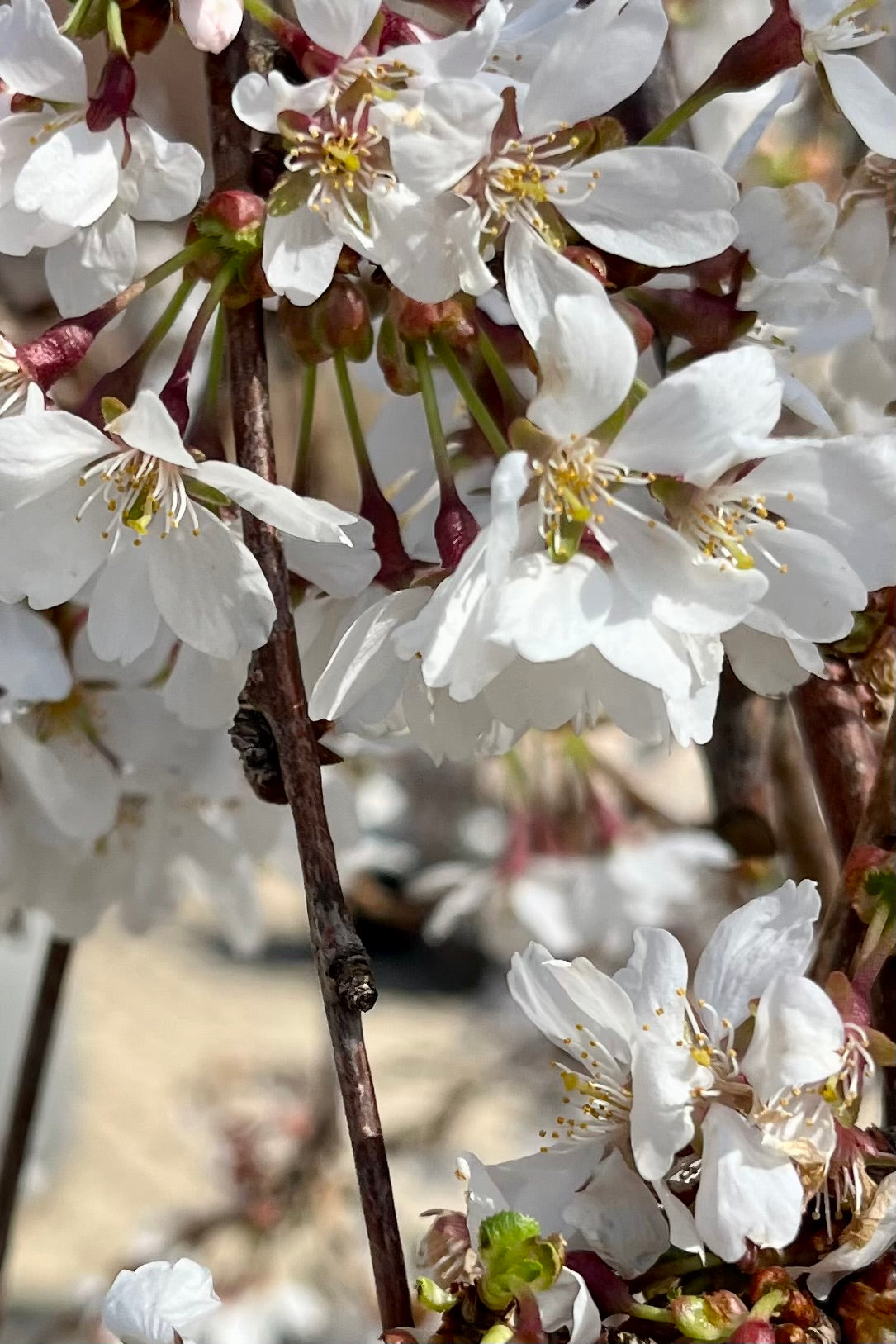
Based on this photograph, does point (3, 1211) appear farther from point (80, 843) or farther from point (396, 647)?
point (396, 647)

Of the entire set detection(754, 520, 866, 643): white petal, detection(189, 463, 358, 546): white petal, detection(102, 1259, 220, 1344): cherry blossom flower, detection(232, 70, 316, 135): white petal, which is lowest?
detection(102, 1259, 220, 1344): cherry blossom flower

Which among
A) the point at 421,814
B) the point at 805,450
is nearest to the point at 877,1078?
the point at 805,450

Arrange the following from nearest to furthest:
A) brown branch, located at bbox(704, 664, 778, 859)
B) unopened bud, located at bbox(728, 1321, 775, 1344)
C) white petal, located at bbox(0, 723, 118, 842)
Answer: unopened bud, located at bbox(728, 1321, 775, 1344) < white petal, located at bbox(0, 723, 118, 842) < brown branch, located at bbox(704, 664, 778, 859)

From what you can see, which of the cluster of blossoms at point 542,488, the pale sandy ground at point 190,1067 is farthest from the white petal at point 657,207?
the pale sandy ground at point 190,1067

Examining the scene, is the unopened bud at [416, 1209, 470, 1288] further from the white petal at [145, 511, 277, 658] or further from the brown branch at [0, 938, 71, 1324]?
the brown branch at [0, 938, 71, 1324]

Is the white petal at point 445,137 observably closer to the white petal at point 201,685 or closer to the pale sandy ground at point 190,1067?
the white petal at point 201,685

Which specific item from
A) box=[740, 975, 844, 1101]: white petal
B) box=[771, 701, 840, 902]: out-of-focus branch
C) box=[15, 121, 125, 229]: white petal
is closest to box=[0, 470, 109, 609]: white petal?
box=[15, 121, 125, 229]: white petal
